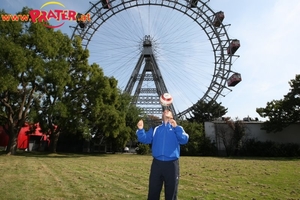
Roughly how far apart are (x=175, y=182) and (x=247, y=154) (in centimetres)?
3108

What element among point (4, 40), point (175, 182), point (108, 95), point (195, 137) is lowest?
point (175, 182)

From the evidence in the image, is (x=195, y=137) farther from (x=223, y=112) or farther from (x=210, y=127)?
(x=223, y=112)

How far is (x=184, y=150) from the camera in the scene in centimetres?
3294

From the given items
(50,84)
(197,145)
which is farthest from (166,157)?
(197,145)

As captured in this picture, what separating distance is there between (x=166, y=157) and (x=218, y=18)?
37.4 meters

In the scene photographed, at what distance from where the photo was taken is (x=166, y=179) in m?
3.93

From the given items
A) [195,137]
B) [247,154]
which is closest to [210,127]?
[195,137]

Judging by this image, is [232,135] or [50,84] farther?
[232,135]

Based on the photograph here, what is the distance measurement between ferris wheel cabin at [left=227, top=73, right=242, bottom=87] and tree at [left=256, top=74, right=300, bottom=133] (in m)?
6.11

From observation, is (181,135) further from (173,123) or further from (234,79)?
(234,79)

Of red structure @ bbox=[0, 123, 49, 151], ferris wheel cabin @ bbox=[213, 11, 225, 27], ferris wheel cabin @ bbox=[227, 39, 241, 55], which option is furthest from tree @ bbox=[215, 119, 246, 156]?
red structure @ bbox=[0, 123, 49, 151]

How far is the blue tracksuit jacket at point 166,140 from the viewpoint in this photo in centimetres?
402

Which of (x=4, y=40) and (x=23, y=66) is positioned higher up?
(x=4, y=40)

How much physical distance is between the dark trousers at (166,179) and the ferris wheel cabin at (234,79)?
34905 millimetres
